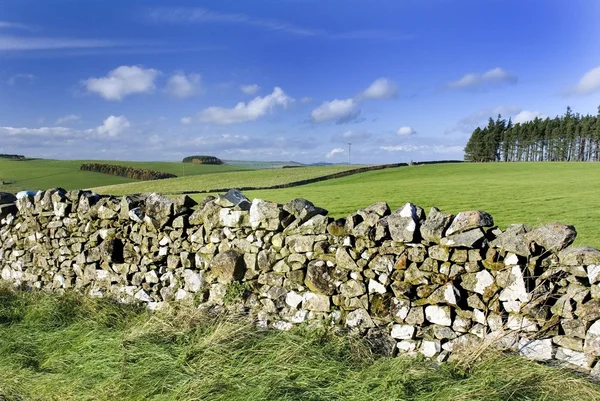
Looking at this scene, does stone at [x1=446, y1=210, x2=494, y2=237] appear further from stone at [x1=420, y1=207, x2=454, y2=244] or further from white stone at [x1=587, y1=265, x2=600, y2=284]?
white stone at [x1=587, y1=265, x2=600, y2=284]

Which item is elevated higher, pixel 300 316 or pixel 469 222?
pixel 469 222

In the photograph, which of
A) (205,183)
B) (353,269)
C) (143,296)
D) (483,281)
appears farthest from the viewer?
(205,183)

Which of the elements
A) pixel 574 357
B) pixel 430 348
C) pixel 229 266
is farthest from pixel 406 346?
pixel 229 266

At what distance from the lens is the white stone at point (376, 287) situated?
17.6ft

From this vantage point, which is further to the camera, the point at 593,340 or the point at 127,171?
the point at 127,171

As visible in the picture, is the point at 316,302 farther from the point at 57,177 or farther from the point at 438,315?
the point at 57,177

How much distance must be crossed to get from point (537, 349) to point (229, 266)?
406 centimetres

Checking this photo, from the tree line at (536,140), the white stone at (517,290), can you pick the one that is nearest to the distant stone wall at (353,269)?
the white stone at (517,290)

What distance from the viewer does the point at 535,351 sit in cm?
444

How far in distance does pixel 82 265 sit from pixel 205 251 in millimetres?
2953

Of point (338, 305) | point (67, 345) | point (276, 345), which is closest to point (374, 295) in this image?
point (338, 305)

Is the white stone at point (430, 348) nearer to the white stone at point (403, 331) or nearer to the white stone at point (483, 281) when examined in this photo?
the white stone at point (403, 331)

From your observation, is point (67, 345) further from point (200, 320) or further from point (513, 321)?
point (513, 321)

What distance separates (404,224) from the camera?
207 inches
